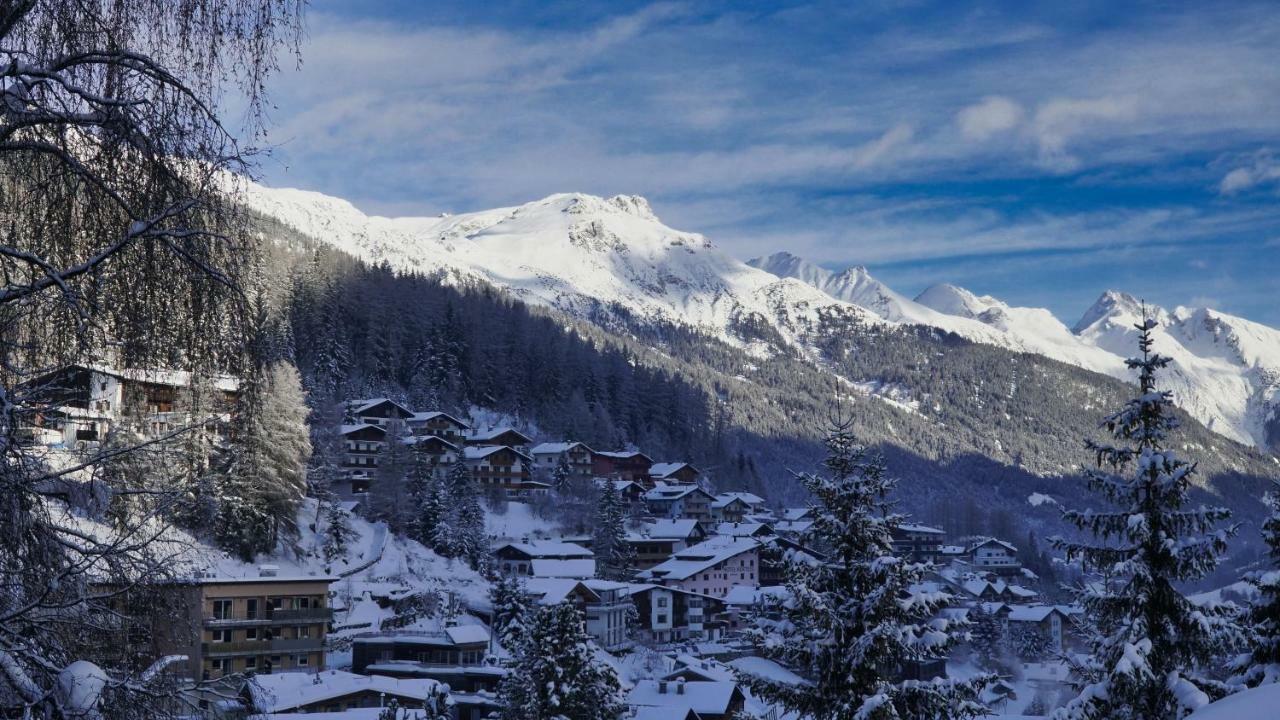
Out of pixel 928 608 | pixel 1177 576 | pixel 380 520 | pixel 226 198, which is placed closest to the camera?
pixel 226 198

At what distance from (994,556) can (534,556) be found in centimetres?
8921

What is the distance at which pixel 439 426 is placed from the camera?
101 meters

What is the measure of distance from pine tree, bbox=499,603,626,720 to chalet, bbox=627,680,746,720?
43.2 ft

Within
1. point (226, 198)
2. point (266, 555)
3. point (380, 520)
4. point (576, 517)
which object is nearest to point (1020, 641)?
point (576, 517)

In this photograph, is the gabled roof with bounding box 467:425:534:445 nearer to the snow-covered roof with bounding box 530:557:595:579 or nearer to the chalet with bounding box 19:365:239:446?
the snow-covered roof with bounding box 530:557:595:579

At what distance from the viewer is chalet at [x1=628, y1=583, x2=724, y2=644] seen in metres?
77.4

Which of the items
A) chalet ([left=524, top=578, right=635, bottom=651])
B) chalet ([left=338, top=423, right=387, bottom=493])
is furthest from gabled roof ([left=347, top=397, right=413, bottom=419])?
chalet ([left=524, top=578, right=635, bottom=651])

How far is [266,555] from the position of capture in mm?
54344

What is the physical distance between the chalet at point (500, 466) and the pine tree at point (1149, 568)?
3149 inches

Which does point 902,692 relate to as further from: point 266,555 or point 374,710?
point 266,555

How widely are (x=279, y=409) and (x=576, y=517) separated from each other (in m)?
41.2

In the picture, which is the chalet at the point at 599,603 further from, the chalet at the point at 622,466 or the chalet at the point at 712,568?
the chalet at the point at 622,466

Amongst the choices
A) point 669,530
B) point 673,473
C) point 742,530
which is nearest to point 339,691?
point 669,530

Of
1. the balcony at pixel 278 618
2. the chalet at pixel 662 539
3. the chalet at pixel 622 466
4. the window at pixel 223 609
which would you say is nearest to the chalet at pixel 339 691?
the balcony at pixel 278 618
